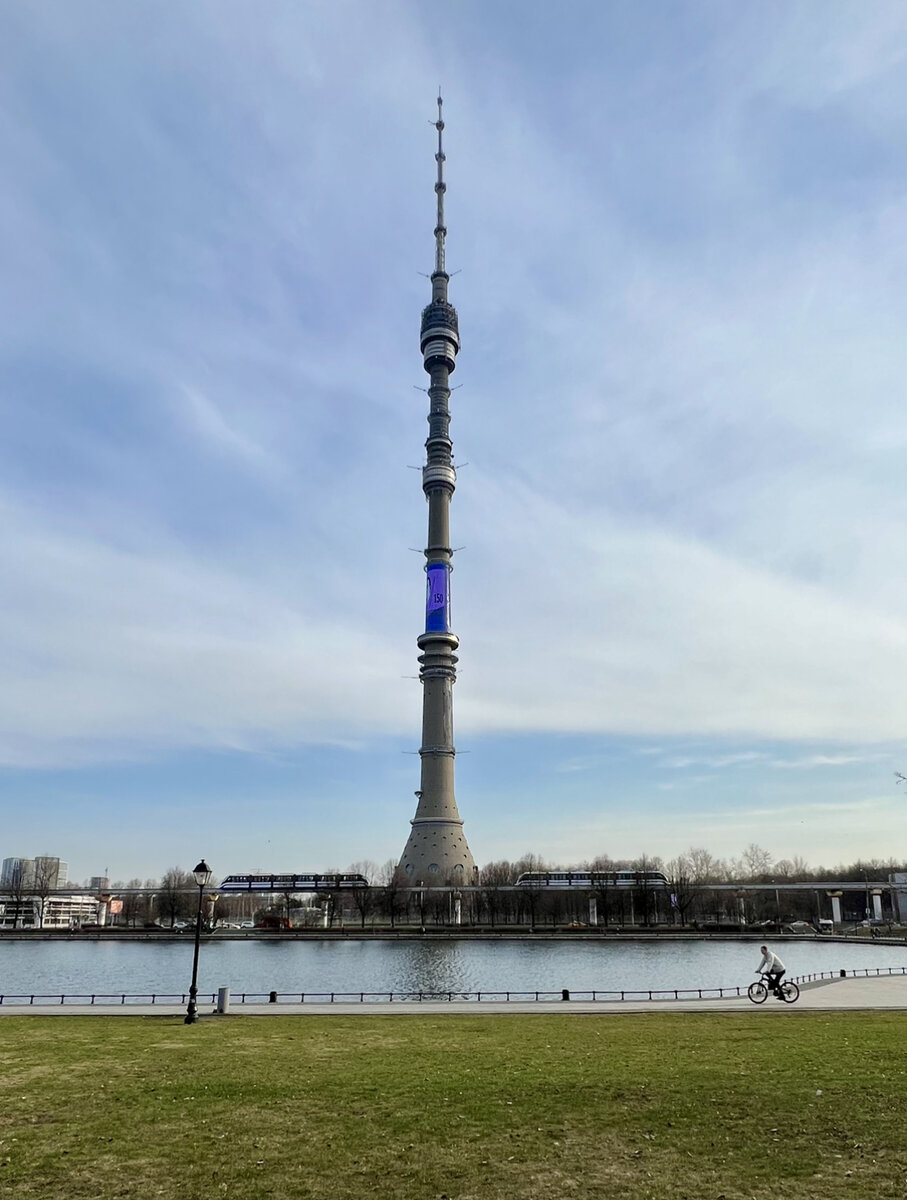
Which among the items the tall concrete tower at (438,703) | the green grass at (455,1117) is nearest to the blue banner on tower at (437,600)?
the tall concrete tower at (438,703)

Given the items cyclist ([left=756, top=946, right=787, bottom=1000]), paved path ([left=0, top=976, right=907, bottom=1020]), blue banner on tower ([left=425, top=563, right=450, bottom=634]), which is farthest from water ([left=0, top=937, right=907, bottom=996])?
blue banner on tower ([left=425, top=563, right=450, bottom=634])

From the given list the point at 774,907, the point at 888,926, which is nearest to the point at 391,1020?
the point at 888,926

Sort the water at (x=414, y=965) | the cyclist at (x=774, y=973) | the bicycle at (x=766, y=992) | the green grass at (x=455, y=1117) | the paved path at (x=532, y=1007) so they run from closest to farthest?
the green grass at (x=455, y=1117) → the paved path at (x=532, y=1007) → the cyclist at (x=774, y=973) → the bicycle at (x=766, y=992) → the water at (x=414, y=965)

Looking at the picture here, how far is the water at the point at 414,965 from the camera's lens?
5372cm

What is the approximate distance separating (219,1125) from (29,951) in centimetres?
9784

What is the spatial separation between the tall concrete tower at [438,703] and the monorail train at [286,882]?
1166 centimetres

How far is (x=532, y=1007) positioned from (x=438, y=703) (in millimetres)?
139363

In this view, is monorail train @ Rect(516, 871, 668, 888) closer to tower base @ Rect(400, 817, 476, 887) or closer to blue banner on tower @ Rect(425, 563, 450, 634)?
tower base @ Rect(400, 817, 476, 887)

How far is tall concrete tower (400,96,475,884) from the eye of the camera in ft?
541

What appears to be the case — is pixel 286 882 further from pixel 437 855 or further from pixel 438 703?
pixel 438 703

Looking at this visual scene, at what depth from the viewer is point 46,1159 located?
11398 millimetres

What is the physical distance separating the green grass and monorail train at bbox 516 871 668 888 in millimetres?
133801

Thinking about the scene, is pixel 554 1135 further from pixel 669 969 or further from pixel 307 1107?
pixel 669 969

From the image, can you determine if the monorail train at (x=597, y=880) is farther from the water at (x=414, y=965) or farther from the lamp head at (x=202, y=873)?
the lamp head at (x=202, y=873)
